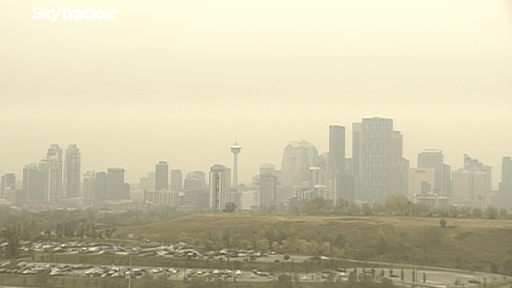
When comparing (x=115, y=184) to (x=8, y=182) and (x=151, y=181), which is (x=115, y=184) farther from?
(x=8, y=182)

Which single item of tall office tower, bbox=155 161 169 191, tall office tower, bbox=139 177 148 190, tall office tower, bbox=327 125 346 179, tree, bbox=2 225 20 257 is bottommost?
tree, bbox=2 225 20 257

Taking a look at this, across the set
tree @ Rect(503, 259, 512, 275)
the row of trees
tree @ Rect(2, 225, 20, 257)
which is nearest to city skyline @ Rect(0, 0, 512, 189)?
the row of trees

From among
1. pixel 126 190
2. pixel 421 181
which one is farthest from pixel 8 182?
pixel 421 181

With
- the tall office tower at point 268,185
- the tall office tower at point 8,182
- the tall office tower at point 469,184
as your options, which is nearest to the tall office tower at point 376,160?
the tall office tower at point 469,184

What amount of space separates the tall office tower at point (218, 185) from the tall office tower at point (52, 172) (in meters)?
0.75

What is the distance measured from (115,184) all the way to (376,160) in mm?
1287

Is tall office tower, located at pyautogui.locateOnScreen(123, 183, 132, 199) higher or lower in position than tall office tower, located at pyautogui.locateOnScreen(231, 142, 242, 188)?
lower

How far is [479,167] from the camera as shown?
2543mm

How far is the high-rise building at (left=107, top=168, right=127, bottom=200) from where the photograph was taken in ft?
8.66

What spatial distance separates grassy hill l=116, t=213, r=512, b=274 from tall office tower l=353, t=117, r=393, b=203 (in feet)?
0.41

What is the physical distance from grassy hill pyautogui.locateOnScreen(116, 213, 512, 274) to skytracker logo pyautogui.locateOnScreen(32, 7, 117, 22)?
3.45 ft

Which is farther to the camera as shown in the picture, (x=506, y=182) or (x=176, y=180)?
(x=176, y=180)

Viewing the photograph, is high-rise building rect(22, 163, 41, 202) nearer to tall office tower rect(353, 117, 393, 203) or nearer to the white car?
the white car

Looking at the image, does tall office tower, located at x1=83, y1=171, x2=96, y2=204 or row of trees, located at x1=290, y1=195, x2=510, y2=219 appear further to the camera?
tall office tower, located at x1=83, y1=171, x2=96, y2=204
